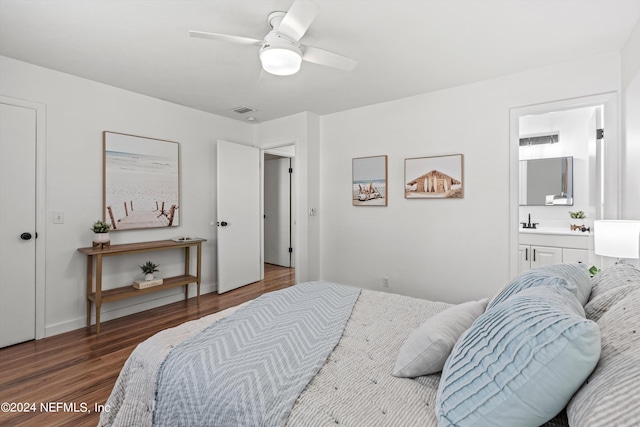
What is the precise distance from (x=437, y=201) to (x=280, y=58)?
2.33m

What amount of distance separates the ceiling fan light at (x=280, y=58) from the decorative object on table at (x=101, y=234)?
93.0 inches

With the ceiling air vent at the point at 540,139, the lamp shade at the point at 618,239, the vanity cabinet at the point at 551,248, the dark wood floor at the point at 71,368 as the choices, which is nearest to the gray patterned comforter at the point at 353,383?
the dark wood floor at the point at 71,368

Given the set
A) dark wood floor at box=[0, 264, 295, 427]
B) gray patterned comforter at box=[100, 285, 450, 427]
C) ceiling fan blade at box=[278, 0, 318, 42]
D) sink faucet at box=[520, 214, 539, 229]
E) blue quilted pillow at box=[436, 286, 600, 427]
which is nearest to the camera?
blue quilted pillow at box=[436, 286, 600, 427]

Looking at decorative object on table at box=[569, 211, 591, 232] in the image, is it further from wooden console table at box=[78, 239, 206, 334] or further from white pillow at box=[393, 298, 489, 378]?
wooden console table at box=[78, 239, 206, 334]

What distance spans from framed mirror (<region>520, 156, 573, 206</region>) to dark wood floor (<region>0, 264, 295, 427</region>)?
4528mm

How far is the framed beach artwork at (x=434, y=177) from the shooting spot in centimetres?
332

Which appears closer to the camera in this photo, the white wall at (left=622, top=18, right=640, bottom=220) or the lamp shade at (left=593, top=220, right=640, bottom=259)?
the lamp shade at (left=593, top=220, right=640, bottom=259)

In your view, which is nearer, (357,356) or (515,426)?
(515,426)

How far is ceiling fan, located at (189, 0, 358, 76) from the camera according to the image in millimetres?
1782

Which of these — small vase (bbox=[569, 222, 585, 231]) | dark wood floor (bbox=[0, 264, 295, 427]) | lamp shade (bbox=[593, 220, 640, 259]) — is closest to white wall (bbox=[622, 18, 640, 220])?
lamp shade (bbox=[593, 220, 640, 259])

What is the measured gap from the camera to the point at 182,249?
3988 mm

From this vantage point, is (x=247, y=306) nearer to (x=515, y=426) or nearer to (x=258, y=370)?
(x=258, y=370)

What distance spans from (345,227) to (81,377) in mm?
3028

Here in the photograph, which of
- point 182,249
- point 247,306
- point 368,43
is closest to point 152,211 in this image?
point 182,249
